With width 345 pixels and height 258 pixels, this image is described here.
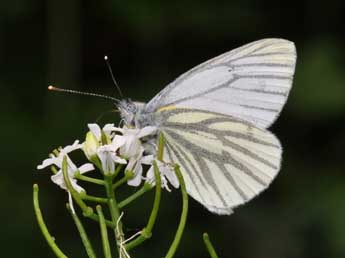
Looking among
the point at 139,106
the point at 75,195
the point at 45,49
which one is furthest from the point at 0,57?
the point at 75,195

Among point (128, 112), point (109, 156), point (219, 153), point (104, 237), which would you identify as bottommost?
point (104, 237)

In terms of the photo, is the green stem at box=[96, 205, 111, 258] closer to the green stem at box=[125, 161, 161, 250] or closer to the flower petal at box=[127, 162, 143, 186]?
the green stem at box=[125, 161, 161, 250]

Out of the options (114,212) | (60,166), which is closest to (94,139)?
(60,166)

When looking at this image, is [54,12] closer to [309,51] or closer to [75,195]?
[309,51]

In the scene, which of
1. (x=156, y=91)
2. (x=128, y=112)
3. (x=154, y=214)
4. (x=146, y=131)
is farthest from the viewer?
(x=156, y=91)

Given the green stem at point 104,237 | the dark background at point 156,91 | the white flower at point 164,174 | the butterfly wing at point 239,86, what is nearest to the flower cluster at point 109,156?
the white flower at point 164,174

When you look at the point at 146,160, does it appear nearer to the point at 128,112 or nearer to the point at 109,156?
the point at 109,156

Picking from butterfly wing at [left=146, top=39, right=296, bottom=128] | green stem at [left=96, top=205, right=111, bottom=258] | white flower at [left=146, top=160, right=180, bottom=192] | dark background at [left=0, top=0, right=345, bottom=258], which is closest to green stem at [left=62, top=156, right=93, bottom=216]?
green stem at [left=96, top=205, right=111, bottom=258]
